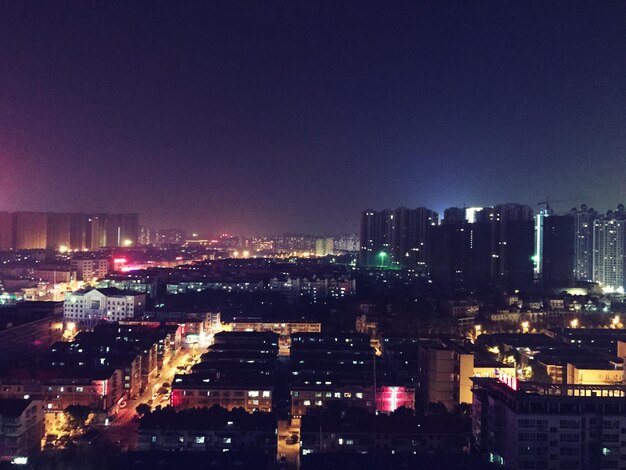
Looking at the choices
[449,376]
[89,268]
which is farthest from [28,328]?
[89,268]

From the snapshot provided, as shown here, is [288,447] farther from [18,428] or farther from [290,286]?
[290,286]

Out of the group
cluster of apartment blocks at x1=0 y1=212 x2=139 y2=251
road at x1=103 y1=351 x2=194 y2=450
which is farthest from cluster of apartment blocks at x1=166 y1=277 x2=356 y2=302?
cluster of apartment blocks at x1=0 y1=212 x2=139 y2=251

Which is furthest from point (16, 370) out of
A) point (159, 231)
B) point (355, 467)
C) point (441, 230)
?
point (159, 231)

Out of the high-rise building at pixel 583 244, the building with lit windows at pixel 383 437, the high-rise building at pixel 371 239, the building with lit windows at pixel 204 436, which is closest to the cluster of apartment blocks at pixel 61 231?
the high-rise building at pixel 371 239

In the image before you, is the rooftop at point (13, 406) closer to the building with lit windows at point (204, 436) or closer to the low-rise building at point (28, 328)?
the building with lit windows at point (204, 436)

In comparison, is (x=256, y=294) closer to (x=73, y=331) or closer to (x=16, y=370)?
(x=73, y=331)
